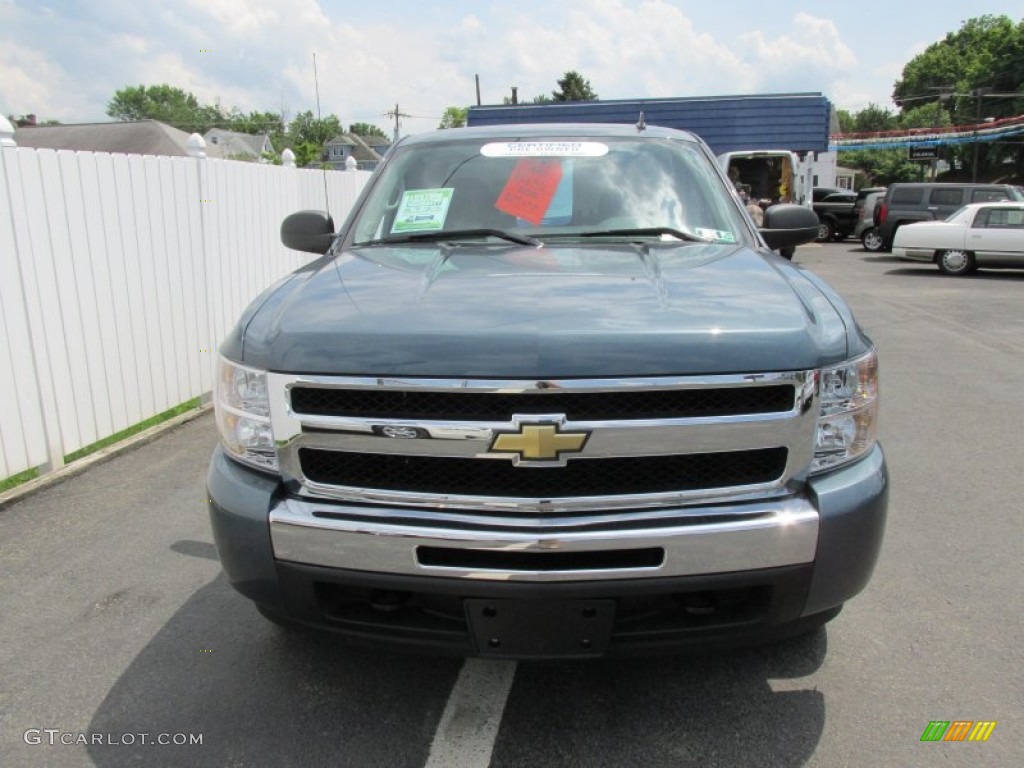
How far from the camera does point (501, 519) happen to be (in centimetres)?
203

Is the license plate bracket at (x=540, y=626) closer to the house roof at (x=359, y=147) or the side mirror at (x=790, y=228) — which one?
the side mirror at (x=790, y=228)

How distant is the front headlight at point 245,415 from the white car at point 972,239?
694 inches

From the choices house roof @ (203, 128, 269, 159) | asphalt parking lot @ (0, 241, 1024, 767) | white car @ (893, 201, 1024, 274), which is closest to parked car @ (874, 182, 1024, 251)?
white car @ (893, 201, 1024, 274)

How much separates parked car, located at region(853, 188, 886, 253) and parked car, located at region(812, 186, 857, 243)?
2.55 metres

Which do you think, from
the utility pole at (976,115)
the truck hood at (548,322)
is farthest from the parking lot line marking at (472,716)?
the utility pole at (976,115)

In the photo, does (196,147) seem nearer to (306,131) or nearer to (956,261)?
(956,261)

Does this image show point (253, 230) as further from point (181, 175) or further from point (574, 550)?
point (574, 550)

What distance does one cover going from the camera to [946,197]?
19672 mm

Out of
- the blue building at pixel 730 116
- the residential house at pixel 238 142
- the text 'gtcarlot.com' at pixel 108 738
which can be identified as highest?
the residential house at pixel 238 142

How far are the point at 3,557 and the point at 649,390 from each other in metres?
3.39

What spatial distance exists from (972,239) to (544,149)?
1588cm

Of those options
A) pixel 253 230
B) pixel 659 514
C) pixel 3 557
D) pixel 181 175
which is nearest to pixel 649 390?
pixel 659 514

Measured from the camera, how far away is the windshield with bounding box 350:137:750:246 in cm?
321

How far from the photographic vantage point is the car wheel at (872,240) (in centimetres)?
2182
